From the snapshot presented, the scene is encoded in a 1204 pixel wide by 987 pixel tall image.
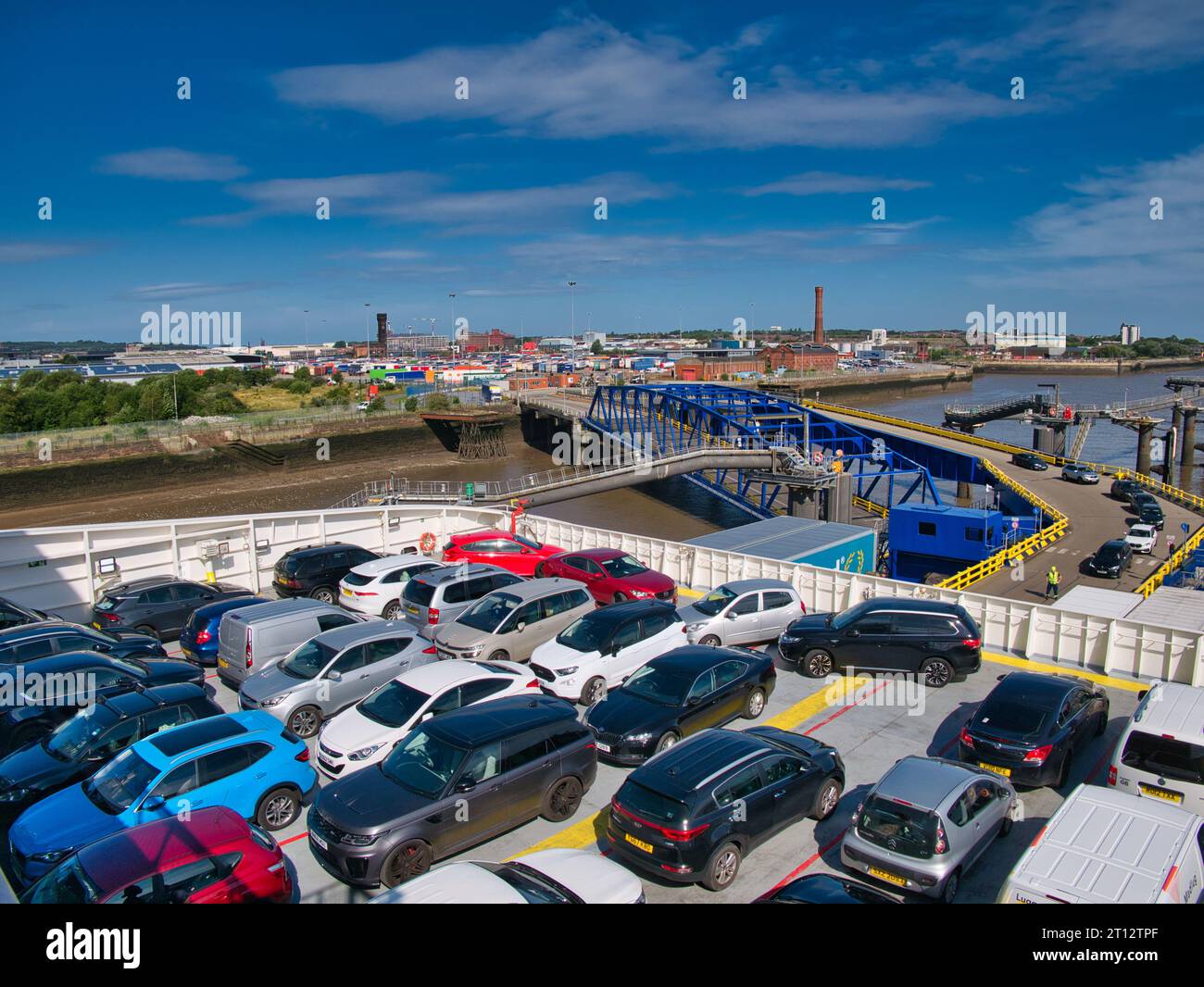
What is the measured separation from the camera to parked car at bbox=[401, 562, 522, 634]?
13.1 m

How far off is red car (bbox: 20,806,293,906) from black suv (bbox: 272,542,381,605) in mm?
9419

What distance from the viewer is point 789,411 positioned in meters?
47.8

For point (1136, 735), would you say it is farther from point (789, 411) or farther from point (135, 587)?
point (789, 411)

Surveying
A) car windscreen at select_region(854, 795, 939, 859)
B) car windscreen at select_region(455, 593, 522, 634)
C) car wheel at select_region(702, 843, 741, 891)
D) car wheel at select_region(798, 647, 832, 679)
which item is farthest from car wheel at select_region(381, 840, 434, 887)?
car wheel at select_region(798, 647, 832, 679)

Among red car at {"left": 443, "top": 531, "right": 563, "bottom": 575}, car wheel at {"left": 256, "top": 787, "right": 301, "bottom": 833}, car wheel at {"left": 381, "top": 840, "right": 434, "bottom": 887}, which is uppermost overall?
red car at {"left": 443, "top": 531, "right": 563, "bottom": 575}

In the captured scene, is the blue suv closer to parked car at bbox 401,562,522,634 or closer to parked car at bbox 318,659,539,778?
parked car at bbox 318,659,539,778

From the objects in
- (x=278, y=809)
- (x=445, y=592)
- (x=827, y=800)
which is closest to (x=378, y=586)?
(x=445, y=592)

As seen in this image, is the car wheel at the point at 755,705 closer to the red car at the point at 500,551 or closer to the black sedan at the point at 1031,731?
the black sedan at the point at 1031,731

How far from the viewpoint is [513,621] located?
1174 cm

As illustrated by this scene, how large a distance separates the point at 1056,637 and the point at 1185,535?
20.1 metres

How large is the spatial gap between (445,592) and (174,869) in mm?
7592

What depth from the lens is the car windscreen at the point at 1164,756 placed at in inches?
290

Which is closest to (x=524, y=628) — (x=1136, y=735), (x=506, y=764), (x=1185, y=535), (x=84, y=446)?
(x=506, y=764)

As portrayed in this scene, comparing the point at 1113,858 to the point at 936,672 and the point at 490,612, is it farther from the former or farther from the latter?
the point at 490,612
